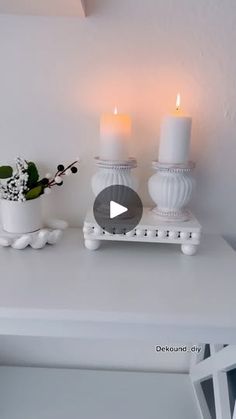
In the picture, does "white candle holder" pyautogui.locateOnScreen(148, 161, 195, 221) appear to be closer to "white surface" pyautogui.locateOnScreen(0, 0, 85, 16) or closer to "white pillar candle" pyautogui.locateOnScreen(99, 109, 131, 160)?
"white pillar candle" pyautogui.locateOnScreen(99, 109, 131, 160)

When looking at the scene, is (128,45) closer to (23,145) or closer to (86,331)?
(23,145)

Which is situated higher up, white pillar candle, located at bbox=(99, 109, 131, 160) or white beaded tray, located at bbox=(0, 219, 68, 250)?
white pillar candle, located at bbox=(99, 109, 131, 160)

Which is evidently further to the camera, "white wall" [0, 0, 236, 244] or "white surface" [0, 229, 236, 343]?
Answer: "white wall" [0, 0, 236, 244]

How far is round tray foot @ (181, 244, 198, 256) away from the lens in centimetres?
69

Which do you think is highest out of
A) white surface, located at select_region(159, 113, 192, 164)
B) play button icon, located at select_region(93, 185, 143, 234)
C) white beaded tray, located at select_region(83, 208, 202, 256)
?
white surface, located at select_region(159, 113, 192, 164)

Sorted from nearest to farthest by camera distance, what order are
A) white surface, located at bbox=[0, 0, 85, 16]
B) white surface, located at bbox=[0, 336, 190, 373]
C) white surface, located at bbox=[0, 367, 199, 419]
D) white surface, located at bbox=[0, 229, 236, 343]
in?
white surface, located at bbox=[0, 229, 236, 343]
white surface, located at bbox=[0, 0, 85, 16]
white surface, located at bbox=[0, 367, 199, 419]
white surface, located at bbox=[0, 336, 190, 373]

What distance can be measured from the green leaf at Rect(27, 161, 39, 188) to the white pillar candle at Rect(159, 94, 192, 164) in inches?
11.1

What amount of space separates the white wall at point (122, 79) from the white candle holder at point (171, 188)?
0.35ft

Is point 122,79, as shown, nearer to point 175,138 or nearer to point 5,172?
point 175,138

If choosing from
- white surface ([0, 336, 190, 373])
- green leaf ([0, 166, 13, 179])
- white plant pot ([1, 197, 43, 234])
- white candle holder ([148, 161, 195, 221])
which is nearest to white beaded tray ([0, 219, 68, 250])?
white plant pot ([1, 197, 43, 234])

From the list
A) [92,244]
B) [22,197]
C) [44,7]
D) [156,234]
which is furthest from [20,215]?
[44,7]

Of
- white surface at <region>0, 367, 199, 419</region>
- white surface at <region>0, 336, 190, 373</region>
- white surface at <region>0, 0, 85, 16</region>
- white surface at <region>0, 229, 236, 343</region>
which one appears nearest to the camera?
white surface at <region>0, 229, 236, 343</region>

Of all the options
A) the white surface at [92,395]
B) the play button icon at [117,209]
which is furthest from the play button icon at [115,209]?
the white surface at [92,395]

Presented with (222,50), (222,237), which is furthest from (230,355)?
(222,50)
